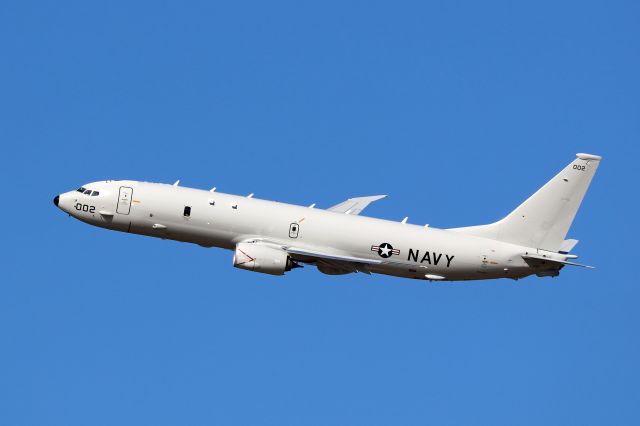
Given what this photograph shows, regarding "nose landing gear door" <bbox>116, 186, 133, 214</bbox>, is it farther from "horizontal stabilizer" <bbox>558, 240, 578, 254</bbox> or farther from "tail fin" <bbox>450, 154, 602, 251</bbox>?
"horizontal stabilizer" <bbox>558, 240, 578, 254</bbox>

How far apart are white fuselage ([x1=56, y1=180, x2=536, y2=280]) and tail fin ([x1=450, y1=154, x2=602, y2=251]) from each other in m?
1.26

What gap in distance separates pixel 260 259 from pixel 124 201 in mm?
10909

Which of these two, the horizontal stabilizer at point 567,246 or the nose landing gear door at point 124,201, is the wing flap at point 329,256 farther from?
Result: the horizontal stabilizer at point 567,246

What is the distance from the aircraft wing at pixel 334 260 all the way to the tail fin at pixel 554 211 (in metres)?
9.82

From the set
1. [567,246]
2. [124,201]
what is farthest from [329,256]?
[567,246]

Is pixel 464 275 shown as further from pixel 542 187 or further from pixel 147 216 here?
pixel 147 216

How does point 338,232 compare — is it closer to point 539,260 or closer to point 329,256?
point 329,256

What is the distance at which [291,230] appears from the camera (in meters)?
70.1

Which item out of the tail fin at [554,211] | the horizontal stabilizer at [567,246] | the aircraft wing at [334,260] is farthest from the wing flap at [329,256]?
the horizontal stabilizer at [567,246]

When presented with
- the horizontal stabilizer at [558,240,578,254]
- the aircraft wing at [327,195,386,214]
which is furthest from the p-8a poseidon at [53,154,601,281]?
the aircraft wing at [327,195,386,214]

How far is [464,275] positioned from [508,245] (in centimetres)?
391

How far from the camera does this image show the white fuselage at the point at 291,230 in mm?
69938

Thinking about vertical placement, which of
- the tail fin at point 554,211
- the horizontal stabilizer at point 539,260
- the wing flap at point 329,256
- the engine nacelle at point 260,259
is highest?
the tail fin at point 554,211

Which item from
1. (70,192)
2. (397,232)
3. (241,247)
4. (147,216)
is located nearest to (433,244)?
(397,232)
